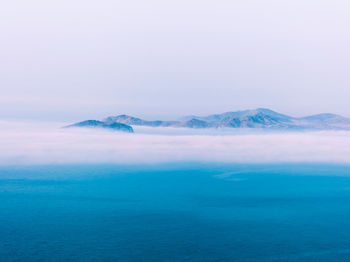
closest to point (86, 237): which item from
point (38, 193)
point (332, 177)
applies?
point (38, 193)

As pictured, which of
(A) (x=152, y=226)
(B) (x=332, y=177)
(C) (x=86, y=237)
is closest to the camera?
(C) (x=86, y=237)

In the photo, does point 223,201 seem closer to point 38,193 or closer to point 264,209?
point 264,209

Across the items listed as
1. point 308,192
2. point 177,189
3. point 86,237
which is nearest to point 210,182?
point 177,189

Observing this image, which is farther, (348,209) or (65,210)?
(348,209)

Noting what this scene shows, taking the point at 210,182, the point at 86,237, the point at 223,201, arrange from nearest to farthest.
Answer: the point at 86,237 < the point at 223,201 < the point at 210,182

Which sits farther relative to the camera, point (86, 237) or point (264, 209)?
point (264, 209)

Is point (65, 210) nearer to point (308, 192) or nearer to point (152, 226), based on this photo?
point (152, 226)
